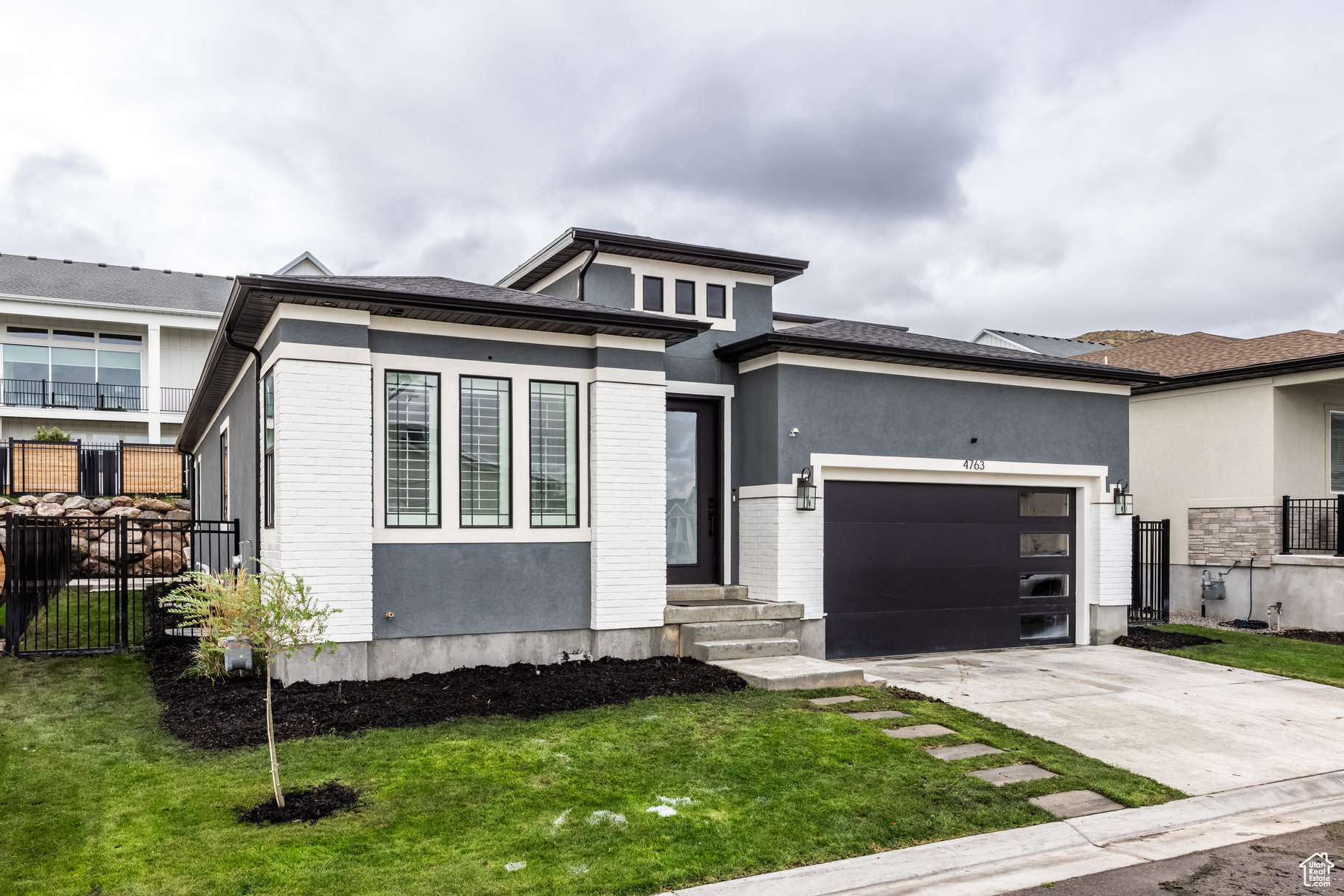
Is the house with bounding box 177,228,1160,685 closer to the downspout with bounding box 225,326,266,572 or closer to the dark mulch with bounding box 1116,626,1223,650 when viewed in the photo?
the downspout with bounding box 225,326,266,572

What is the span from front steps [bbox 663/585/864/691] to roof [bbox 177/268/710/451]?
312cm

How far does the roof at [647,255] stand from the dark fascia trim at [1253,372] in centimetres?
625

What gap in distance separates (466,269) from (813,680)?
46.5 metres

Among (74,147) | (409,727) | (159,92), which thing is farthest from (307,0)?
(74,147)

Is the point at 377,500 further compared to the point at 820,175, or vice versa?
the point at 820,175

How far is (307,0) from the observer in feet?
33.5

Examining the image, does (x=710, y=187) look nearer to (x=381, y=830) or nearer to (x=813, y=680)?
(x=813, y=680)

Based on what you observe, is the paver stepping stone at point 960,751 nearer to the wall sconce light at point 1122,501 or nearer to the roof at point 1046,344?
the wall sconce light at point 1122,501

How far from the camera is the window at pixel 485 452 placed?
899 centimetres

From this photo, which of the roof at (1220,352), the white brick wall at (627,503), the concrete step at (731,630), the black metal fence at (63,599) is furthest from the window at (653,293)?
the roof at (1220,352)

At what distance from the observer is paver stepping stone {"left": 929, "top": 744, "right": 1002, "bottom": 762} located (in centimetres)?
664

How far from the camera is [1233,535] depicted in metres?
15.7

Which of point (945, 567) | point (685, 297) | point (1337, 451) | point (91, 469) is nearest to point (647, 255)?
point (685, 297)

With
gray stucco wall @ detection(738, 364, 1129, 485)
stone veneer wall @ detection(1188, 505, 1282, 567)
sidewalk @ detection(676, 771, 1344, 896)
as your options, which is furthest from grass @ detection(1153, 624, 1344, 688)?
sidewalk @ detection(676, 771, 1344, 896)
